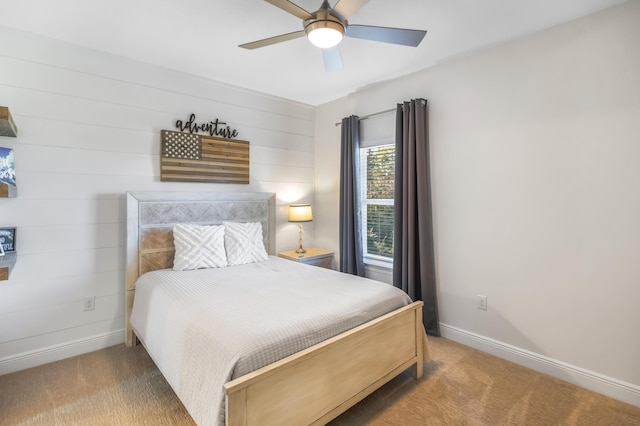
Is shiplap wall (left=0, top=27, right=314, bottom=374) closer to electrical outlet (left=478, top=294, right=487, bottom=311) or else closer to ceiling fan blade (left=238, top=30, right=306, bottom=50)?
ceiling fan blade (left=238, top=30, right=306, bottom=50)

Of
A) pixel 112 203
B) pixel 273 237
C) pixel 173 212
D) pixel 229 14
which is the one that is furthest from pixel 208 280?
pixel 229 14

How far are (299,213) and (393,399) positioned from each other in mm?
2222

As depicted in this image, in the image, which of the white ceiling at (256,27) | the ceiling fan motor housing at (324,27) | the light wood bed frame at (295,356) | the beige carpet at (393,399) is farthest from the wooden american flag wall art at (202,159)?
the ceiling fan motor housing at (324,27)

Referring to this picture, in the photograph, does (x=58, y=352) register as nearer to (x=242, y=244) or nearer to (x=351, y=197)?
(x=242, y=244)

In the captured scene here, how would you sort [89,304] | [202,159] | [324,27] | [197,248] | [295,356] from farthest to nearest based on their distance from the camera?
[202,159] < [197,248] < [89,304] < [324,27] < [295,356]

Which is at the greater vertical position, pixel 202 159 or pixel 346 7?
pixel 346 7

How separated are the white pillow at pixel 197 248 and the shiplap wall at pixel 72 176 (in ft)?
1.54

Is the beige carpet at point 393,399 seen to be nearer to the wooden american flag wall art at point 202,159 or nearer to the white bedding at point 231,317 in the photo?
the white bedding at point 231,317

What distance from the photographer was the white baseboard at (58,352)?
2.33m

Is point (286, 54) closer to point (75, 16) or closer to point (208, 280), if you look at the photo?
point (75, 16)

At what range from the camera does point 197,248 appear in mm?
2842

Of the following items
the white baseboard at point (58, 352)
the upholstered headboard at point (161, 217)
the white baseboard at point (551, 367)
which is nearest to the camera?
the white baseboard at point (551, 367)

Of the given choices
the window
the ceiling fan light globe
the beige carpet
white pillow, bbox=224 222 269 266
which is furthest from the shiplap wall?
the window

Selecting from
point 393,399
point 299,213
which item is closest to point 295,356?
point 393,399
